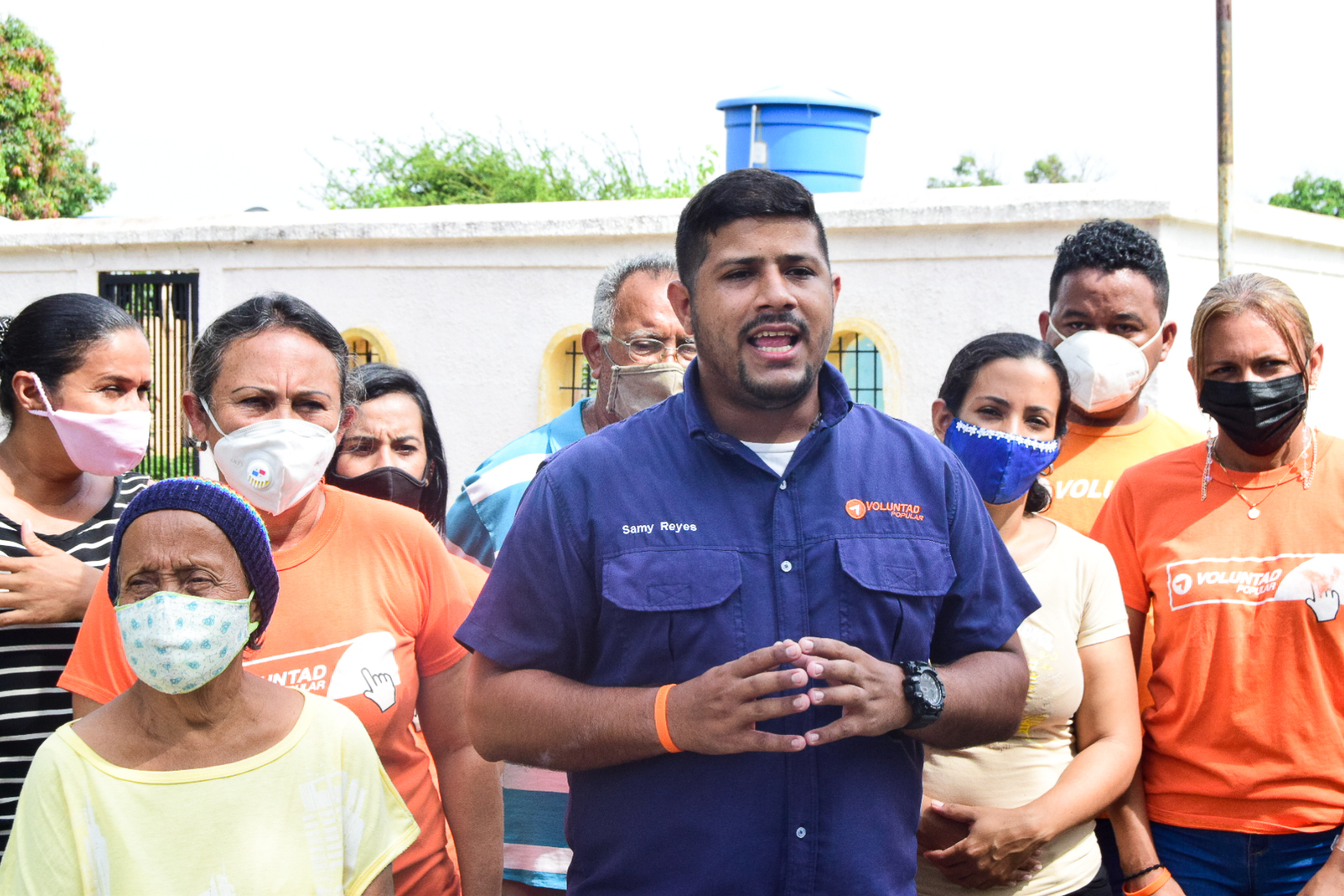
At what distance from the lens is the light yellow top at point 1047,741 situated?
124 inches

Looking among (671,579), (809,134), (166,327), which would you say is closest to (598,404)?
(671,579)

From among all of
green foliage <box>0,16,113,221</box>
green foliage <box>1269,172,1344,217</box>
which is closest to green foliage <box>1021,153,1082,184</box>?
green foliage <box>1269,172,1344,217</box>

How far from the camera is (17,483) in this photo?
11.1 feet

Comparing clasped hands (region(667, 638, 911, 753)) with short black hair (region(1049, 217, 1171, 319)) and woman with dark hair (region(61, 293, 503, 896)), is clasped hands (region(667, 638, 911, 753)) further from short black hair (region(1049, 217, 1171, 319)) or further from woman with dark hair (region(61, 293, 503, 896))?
short black hair (region(1049, 217, 1171, 319))

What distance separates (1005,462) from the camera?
337 cm

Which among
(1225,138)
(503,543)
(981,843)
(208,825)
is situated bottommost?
(981,843)

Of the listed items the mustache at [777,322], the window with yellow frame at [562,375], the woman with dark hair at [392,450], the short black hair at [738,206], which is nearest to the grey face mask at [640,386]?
the woman with dark hair at [392,450]

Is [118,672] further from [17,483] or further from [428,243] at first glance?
[428,243]

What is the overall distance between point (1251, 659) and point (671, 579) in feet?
5.82

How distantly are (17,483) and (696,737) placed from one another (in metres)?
2.25

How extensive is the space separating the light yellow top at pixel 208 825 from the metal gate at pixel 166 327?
11.9 m

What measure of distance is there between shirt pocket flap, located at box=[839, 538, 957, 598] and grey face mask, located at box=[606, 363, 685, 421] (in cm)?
141

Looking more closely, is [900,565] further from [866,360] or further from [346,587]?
[866,360]

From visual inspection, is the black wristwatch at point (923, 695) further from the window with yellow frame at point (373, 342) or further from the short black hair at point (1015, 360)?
the window with yellow frame at point (373, 342)
